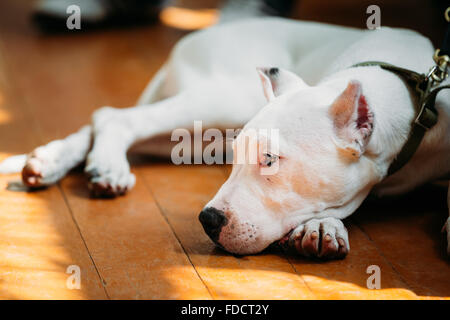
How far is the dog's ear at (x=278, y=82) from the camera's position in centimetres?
183

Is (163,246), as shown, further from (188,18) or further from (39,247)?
(188,18)

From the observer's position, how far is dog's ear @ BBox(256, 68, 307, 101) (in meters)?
1.83

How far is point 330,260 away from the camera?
171 cm

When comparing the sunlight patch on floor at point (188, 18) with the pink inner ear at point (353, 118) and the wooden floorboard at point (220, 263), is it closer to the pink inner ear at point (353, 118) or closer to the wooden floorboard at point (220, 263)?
the wooden floorboard at point (220, 263)

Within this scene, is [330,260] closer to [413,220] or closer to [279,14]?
[413,220]

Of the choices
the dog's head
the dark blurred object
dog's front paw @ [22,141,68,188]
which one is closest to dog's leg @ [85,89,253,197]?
dog's front paw @ [22,141,68,188]

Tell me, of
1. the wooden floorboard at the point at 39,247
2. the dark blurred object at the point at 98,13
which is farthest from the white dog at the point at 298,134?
the dark blurred object at the point at 98,13

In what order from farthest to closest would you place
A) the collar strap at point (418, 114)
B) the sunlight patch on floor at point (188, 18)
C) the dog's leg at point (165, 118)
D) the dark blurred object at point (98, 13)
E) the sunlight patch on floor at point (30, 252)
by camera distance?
the sunlight patch on floor at point (188, 18) < the dark blurred object at point (98, 13) < the dog's leg at point (165, 118) < the collar strap at point (418, 114) < the sunlight patch on floor at point (30, 252)

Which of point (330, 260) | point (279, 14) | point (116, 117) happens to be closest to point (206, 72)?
point (116, 117)

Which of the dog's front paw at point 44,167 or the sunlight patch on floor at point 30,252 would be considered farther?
the dog's front paw at point 44,167

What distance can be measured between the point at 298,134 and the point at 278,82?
10.6 inches

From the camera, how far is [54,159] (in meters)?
2.20

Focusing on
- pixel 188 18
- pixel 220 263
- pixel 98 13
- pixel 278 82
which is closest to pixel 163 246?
pixel 220 263

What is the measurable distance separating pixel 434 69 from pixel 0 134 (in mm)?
1755
